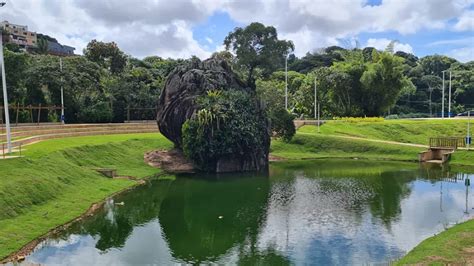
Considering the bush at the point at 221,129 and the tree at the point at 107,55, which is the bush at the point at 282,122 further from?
the tree at the point at 107,55

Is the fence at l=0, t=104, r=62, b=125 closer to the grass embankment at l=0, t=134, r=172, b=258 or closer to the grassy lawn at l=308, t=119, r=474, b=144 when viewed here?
the grass embankment at l=0, t=134, r=172, b=258

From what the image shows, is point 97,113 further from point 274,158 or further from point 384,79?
point 384,79

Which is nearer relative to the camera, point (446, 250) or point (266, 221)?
point (446, 250)

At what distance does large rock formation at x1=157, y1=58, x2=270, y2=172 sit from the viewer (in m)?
44.2

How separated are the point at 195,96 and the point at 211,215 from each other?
19454 millimetres

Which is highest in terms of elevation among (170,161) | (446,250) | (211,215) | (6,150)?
(6,150)

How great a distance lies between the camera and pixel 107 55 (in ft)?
271

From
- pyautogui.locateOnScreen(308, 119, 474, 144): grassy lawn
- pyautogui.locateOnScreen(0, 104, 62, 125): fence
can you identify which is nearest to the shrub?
pyautogui.locateOnScreen(0, 104, 62, 125): fence

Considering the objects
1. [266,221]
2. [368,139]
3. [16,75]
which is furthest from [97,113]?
[266,221]

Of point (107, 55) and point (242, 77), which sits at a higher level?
point (107, 55)

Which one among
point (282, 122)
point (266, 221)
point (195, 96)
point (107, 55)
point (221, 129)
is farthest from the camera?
point (107, 55)

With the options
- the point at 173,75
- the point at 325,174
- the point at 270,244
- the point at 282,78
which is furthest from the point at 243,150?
the point at 282,78

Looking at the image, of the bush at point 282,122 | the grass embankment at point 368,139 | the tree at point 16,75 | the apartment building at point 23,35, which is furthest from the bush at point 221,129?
the apartment building at point 23,35

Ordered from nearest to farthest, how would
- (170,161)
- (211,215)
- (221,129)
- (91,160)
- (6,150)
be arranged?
1. (211,215)
2. (6,150)
3. (91,160)
4. (221,129)
5. (170,161)
